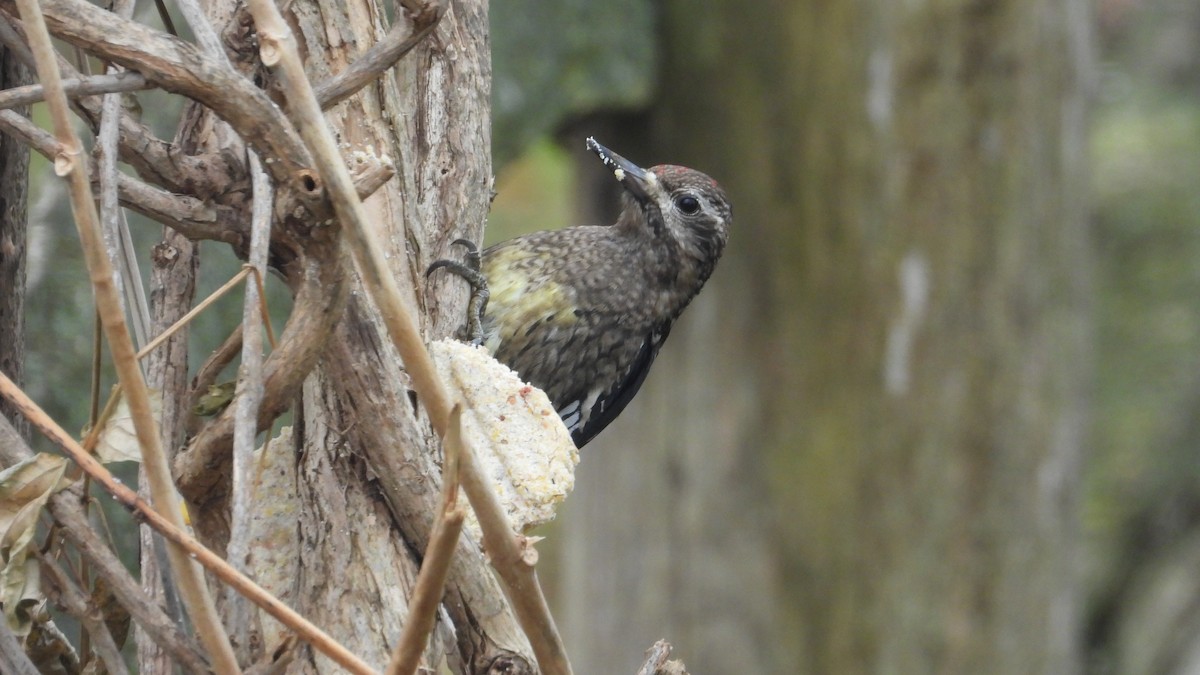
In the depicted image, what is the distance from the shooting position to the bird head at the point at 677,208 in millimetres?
3076

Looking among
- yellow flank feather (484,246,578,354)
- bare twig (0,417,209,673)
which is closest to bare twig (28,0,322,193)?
bare twig (0,417,209,673)

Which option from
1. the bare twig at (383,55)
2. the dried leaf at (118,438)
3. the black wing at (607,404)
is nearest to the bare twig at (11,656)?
the dried leaf at (118,438)

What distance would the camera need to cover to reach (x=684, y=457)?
467 cm

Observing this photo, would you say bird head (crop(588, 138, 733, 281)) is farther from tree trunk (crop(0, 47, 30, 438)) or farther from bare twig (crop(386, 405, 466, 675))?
bare twig (crop(386, 405, 466, 675))

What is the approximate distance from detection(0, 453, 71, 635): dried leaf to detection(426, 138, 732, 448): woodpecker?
140 cm

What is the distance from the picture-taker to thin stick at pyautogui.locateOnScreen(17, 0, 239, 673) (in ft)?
3.31

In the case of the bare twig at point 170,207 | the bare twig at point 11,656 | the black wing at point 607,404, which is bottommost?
the bare twig at point 11,656

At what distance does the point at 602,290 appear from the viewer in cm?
293

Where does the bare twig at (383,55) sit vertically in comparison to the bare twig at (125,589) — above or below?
above

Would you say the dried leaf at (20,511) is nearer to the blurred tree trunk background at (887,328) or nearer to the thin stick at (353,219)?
the thin stick at (353,219)

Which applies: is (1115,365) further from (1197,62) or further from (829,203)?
(829,203)

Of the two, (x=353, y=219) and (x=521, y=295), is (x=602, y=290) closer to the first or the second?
(x=521, y=295)

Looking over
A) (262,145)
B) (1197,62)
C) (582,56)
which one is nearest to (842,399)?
(582,56)

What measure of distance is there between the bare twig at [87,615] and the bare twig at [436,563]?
321 millimetres
